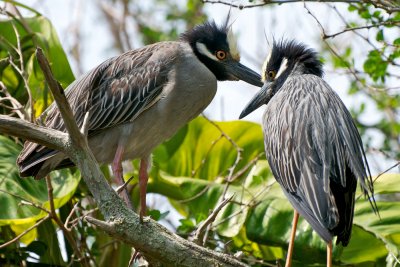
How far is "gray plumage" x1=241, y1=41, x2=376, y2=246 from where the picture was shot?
3.40m

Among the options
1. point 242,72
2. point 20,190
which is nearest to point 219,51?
point 242,72

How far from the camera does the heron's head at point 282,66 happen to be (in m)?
4.36

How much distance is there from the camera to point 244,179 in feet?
17.1

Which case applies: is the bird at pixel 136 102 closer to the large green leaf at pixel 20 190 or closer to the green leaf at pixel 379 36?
the large green leaf at pixel 20 190

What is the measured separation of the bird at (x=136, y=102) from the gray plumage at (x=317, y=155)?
635mm

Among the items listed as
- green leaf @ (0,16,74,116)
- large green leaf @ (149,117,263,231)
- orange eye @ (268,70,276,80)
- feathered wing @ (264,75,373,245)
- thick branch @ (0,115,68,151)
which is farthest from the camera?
large green leaf @ (149,117,263,231)

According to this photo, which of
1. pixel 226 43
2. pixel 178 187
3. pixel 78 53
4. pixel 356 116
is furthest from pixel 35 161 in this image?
pixel 78 53

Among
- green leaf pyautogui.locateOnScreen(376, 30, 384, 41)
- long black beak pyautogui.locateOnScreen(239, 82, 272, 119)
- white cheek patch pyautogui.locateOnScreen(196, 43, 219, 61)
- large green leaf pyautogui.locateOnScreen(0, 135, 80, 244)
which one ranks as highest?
green leaf pyautogui.locateOnScreen(376, 30, 384, 41)

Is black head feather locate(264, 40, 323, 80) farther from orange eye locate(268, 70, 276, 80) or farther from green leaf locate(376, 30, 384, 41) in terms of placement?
green leaf locate(376, 30, 384, 41)

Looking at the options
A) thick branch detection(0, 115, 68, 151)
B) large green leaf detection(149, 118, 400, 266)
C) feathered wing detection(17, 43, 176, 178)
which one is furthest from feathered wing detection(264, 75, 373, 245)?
thick branch detection(0, 115, 68, 151)

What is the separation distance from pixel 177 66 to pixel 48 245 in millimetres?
1241

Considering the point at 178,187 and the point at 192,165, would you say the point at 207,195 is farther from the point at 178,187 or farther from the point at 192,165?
the point at 192,165

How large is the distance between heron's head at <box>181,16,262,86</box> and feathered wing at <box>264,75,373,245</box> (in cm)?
84

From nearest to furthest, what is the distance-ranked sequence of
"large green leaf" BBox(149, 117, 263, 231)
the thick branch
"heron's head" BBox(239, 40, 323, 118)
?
the thick branch → "heron's head" BBox(239, 40, 323, 118) → "large green leaf" BBox(149, 117, 263, 231)
